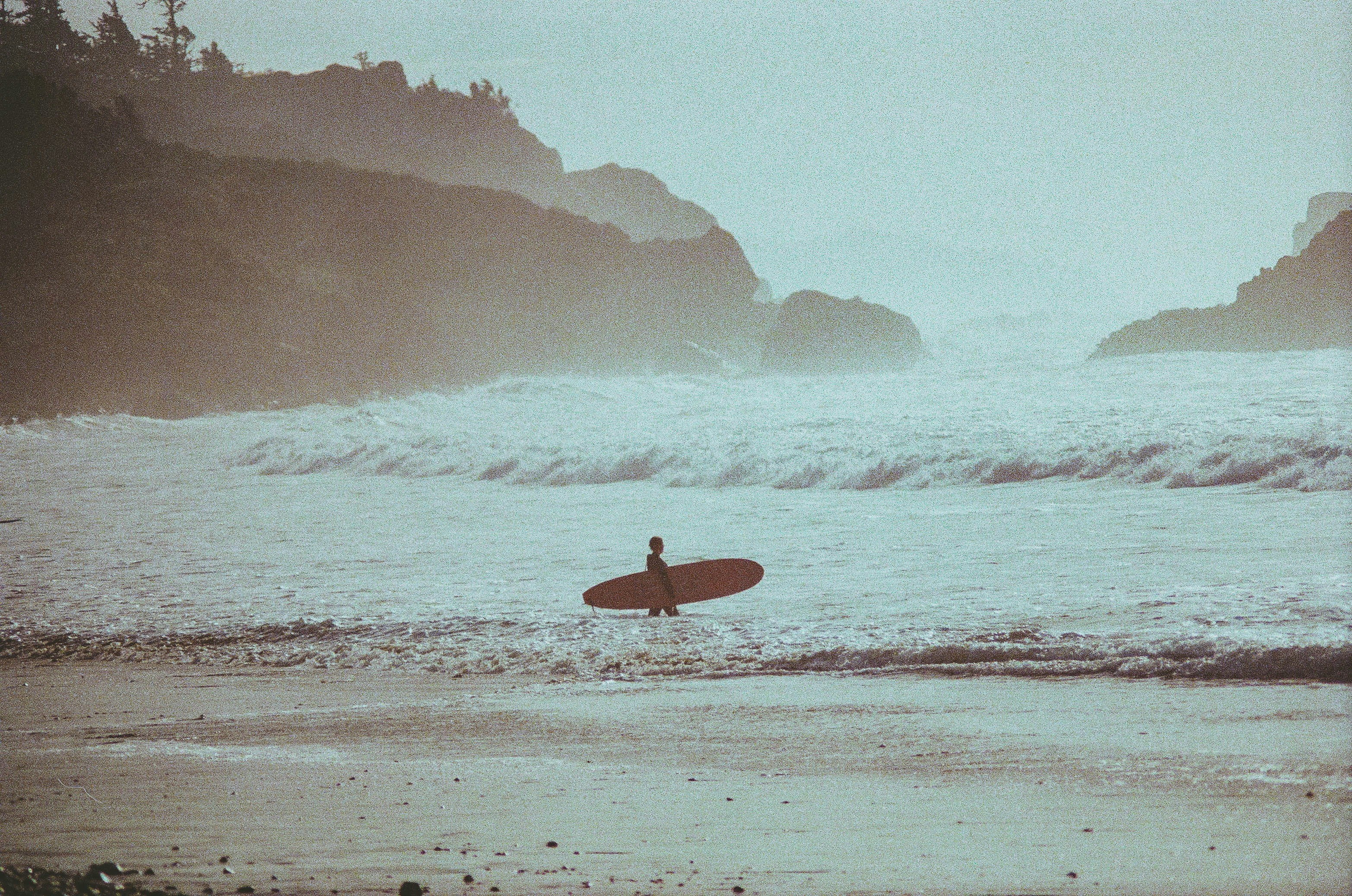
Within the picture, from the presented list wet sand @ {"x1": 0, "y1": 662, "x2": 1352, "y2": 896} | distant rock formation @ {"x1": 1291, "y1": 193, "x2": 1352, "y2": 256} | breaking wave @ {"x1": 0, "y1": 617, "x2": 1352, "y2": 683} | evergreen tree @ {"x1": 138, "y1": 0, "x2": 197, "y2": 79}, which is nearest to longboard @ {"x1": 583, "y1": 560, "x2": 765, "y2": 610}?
breaking wave @ {"x1": 0, "y1": 617, "x2": 1352, "y2": 683}

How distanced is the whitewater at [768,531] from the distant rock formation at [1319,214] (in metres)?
1.88

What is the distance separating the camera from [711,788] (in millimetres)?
2969

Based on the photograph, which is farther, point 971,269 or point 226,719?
point 971,269

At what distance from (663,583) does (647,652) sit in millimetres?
1188

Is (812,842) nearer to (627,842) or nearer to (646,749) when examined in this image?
(627,842)

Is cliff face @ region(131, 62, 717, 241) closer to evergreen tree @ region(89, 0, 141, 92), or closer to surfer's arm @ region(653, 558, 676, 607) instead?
evergreen tree @ region(89, 0, 141, 92)

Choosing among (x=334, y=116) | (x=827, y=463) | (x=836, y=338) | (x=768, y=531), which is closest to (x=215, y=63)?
(x=334, y=116)

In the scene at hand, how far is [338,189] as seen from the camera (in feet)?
89.1

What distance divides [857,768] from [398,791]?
129 cm

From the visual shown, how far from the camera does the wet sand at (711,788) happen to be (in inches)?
88.7

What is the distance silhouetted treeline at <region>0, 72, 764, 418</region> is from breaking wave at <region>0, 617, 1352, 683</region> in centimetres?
1195

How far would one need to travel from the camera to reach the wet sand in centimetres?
225

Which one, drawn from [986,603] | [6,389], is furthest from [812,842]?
[6,389]

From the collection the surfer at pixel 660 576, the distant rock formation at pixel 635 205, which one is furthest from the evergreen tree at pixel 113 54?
the surfer at pixel 660 576
